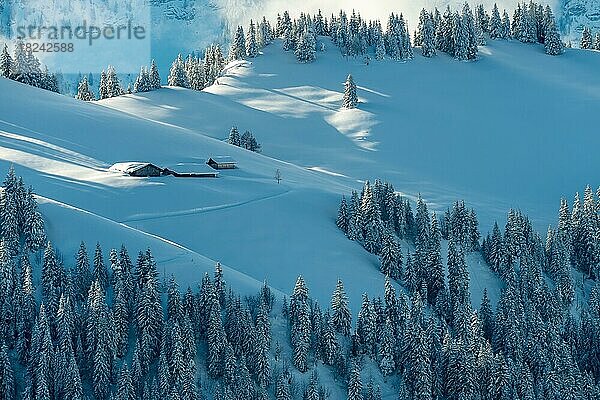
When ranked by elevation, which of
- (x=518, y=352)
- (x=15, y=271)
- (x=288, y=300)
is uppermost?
(x=15, y=271)

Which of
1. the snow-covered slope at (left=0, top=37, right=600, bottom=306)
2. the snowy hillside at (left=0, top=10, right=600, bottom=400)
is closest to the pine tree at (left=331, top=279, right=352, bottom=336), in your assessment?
the snowy hillside at (left=0, top=10, right=600, bottom=400)

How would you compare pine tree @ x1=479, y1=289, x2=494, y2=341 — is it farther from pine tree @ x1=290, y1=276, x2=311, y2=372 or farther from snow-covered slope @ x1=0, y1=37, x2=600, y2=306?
pine tree @ x1=290, y1=276, x2=311, y2=372

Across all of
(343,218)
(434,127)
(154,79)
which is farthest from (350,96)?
(343,218)

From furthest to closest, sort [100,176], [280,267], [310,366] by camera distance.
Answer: [100,176] → [280,267] → [310,366]

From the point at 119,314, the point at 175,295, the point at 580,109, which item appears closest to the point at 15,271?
the point at 119,314

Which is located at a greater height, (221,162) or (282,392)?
(221,162)

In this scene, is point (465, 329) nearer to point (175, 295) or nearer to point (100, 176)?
point (175, 295)

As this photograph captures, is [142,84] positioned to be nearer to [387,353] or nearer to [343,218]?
[343,218]
